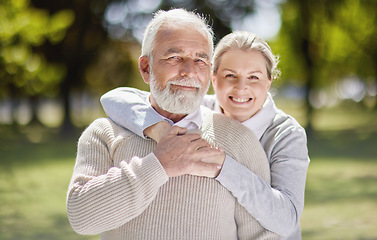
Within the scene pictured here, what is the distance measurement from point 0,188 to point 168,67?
906 cm

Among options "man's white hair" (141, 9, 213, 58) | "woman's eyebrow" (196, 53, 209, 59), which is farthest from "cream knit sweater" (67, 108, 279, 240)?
"man's white hair" (141, 9, 213, 58)

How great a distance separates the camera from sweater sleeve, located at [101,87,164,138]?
232 centimetres

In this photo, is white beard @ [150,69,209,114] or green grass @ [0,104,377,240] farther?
green grass @ [0,104,377,240]

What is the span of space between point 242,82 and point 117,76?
2364cm

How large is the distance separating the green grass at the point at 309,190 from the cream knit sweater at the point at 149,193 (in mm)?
4306

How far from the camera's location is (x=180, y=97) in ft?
7.77

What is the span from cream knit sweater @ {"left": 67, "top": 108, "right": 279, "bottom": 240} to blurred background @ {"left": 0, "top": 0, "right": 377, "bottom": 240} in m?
1.03

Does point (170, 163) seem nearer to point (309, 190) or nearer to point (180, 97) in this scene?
point (180, 97)

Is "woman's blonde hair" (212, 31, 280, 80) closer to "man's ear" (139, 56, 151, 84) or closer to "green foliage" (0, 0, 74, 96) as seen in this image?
"man's ear" (139, 56, 151, 84)

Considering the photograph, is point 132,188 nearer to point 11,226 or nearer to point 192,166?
point 192,166

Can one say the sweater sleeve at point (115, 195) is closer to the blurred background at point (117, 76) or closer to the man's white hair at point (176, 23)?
the man's white hair at point (176, 23)

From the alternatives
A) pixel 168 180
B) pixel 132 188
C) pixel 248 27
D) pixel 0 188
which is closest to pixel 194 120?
pixel 168 180

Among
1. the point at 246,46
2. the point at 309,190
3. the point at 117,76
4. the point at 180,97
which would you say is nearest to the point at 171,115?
the point at 180,97

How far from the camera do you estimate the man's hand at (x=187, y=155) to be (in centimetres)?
206
